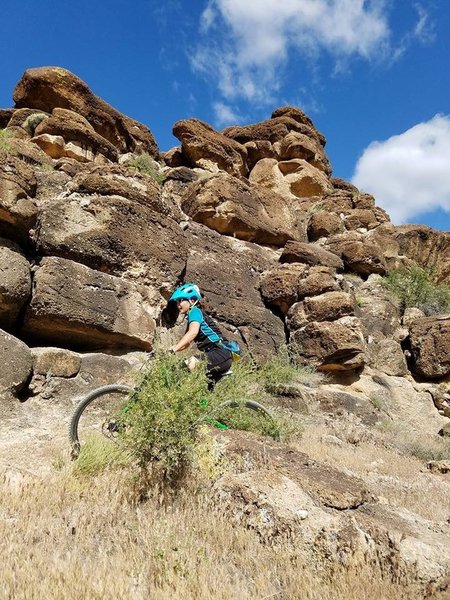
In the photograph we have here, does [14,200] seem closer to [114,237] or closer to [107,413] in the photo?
[114,237]

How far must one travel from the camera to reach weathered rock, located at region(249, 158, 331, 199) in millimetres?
20312

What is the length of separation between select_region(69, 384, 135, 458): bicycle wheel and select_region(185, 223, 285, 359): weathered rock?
4907mm

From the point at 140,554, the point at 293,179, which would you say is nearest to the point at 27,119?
the point at 293,179

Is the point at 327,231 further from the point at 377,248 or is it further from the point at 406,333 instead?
the point at 406,333

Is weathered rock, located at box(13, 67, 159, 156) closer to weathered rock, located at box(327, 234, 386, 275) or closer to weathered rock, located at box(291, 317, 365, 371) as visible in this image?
weathered rock, located at box(327, 234, 386, 275)

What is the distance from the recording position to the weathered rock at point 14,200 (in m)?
6.91

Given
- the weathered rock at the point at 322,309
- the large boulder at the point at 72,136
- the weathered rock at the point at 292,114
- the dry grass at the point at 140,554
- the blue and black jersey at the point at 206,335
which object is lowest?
the dry grass at the point at 140,554

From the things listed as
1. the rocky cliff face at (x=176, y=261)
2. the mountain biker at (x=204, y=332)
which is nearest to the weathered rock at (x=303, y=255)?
the rocky cliff face at (x=176, y=261)

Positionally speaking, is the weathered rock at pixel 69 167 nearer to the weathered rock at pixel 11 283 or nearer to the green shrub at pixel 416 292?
the weathered rock at pixel 11 283

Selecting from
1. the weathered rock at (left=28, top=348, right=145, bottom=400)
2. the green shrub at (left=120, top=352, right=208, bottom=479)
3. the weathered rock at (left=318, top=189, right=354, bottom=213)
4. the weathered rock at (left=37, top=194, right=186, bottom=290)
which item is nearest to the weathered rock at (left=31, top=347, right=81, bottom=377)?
the weathered rock at (left=28, top=348, right=145, bottom=400)

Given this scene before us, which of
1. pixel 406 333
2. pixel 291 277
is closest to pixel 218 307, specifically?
pixel 291 277

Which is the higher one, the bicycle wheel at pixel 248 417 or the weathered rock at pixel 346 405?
the weathered rock at pixel 346 405

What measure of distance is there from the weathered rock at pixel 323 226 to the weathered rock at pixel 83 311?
1001 cm

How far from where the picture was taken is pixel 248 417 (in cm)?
577
